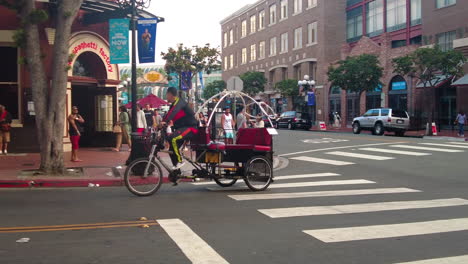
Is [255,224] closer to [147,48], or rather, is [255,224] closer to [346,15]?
[147,48]

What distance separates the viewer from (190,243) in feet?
18.9

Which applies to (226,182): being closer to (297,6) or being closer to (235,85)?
(235,85)

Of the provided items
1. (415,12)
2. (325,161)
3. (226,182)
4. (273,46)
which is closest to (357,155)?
(325,161)

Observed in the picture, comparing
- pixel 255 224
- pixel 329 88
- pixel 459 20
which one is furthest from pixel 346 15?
pixel 255 224

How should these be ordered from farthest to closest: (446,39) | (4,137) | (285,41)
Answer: (285,41) → (446,39) → (4,137)

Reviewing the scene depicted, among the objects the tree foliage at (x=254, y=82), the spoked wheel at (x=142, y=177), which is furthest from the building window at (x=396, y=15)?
the spoked wheel at (x=142, y=177)

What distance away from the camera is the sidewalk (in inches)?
433

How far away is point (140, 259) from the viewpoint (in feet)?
16.8

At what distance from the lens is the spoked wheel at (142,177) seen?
359 inches

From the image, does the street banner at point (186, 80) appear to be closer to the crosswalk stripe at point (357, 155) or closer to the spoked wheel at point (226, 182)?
the crosswalk stripe at point (357, 155)

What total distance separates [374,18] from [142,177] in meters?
41.4

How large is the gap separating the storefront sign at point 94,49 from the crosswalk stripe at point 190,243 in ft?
40.2

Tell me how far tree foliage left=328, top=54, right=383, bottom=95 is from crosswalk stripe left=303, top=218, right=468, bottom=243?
32.7 metres

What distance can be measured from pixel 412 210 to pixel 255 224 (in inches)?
108
